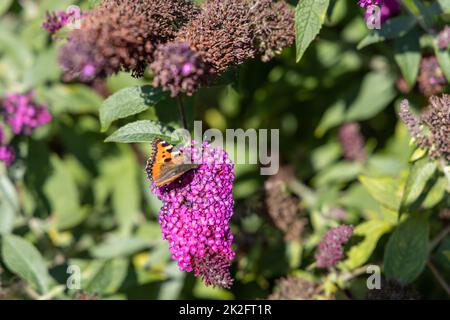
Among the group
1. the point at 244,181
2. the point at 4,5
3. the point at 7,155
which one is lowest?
the point at 244,181

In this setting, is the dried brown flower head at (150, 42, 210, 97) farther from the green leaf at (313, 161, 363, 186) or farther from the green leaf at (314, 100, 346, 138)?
the green leaf at (313, 161, 363, 186)

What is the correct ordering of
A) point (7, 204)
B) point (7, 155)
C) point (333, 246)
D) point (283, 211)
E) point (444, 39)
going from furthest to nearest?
point (7, 204), point (7, 155), point (283, 211), point (444, 39), point (333, 246)

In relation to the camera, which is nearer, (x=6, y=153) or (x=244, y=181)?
(x=6, y=153)

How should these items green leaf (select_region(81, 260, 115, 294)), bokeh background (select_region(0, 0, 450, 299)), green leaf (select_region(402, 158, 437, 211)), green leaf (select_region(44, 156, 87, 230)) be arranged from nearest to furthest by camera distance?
green leaf (select_region(402, 158, 437, 211)) < green leaf (select_region(81, 260, 115, 294)) < bokeh background (select_region(0, 0, 450, 299)) < green leaf (select_region(44, 156, 87, 230))

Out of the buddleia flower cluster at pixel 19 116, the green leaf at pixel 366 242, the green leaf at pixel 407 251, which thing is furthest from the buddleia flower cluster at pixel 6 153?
the green leaf at pixel 407 251

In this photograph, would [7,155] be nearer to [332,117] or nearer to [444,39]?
[332,117]

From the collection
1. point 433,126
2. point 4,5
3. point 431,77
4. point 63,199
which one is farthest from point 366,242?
point 4,5

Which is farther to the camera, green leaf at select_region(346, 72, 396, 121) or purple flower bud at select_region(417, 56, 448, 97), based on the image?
green leaf at select_region(346, 72, 396, 121)

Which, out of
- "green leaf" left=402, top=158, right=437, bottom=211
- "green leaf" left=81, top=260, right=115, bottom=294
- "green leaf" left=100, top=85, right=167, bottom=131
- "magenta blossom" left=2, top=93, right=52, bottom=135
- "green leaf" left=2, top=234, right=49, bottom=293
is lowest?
"green leaf" left=81, top=260, right=115, bottom=294

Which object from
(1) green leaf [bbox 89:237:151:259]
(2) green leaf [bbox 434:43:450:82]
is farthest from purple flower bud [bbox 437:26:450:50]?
(1) green leaf [bbox 89:237:151:259]
